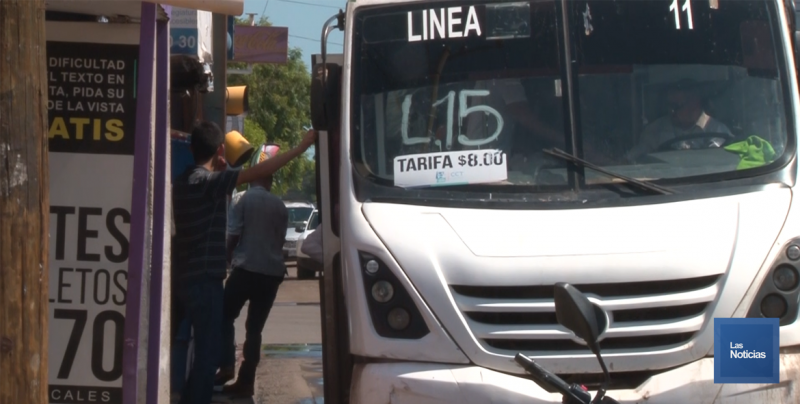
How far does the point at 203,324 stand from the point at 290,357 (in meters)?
3.99

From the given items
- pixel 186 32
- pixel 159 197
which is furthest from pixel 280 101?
pixel 159 197

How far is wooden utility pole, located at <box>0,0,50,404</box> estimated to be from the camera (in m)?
3.15

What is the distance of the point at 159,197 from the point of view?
4.95 meters

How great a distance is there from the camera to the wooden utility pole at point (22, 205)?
3152 mm

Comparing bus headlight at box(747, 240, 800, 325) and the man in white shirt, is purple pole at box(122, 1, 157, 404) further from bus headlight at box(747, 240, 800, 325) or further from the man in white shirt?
bus headlight at box(747, 240, 800, 325)

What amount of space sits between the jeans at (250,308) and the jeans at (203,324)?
1.03 m

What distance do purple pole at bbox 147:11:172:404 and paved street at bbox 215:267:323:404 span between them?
8.62ft

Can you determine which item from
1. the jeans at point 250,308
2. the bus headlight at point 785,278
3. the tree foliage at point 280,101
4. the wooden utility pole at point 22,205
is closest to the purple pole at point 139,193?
the wooden utility pole at point 22,205

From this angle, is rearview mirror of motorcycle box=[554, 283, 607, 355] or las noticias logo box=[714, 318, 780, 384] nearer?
rearview mirror of motorcycle box=[554, 283, 607, 355]

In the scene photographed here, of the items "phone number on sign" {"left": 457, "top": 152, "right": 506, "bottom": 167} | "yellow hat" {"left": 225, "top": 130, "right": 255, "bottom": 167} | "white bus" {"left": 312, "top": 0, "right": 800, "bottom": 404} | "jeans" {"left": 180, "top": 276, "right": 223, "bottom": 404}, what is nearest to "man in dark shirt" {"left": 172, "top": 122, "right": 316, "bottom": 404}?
"jeans" {"left": 180, "top": 276, "right": 223, "bottom": 404}

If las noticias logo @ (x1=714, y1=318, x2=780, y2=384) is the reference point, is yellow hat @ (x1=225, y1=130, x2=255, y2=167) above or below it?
above

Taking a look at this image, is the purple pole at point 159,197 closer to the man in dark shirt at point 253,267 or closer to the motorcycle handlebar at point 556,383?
the man in dark shirt at point 253,267

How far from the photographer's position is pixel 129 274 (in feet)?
15.6

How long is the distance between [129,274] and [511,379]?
1.90 metres
